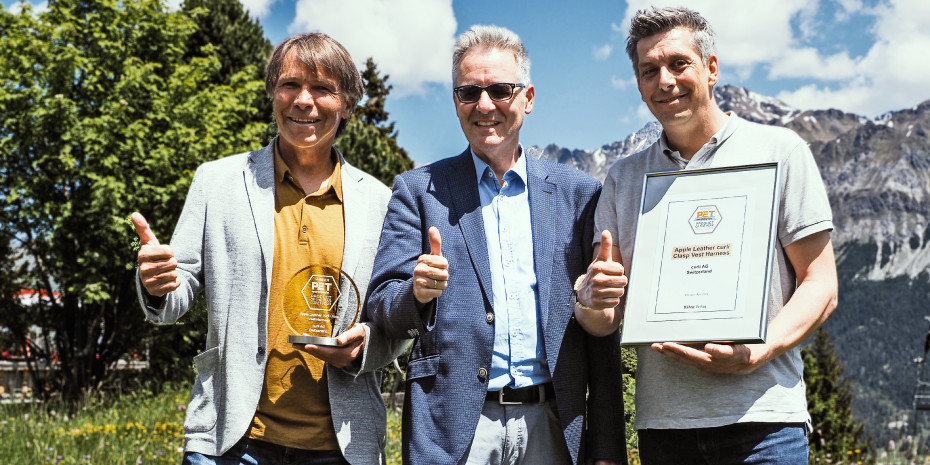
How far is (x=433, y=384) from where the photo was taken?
108 inches

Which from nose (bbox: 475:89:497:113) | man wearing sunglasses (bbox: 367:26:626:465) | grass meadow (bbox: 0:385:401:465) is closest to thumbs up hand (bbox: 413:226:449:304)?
man wearing sunglasses (bbox: 367:26:626:465)

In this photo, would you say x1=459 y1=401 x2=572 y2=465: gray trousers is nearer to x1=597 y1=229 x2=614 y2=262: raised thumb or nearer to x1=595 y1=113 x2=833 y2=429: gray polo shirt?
x1=595 y1=113 x2=833 y2=429: gray polo shirt

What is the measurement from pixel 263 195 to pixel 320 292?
47cm

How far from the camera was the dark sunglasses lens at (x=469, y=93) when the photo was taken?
295 centimetres

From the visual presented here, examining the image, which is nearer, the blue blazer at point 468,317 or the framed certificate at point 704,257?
the framed certificate at point 704,257

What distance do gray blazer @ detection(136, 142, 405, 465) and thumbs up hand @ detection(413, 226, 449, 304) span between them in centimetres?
37

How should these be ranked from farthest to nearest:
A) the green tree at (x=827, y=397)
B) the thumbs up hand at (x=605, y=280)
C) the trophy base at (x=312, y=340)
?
the green tree at (x=827, y=397), the trophy base at (x=312, y=340), the thumbs up hand at (x=605, y=280)


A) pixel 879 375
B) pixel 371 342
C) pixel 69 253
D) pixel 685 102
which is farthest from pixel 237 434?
pixel 879 375

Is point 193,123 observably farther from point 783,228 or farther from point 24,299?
point 783,228

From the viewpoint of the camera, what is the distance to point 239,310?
278 centimetres

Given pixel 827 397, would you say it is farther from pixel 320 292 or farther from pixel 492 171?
pixel 320 292

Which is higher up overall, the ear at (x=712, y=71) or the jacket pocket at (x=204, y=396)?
the ear at (x=712, y=71)

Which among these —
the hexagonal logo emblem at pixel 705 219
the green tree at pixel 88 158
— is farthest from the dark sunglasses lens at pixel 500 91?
the green tree at pixel 88 158

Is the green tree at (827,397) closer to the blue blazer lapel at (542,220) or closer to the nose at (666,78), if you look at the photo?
the blue blazer lapel at (542,220)
